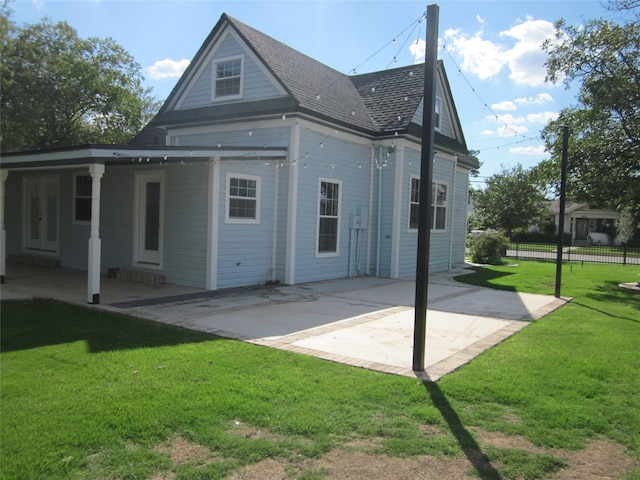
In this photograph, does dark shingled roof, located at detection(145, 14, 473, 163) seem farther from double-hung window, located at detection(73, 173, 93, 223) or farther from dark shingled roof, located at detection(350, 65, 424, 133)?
double-hung window, located at detection(73, 173, 93, 223)

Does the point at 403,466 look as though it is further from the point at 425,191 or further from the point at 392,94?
the point at 392,94

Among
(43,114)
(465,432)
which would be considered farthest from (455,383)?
(43,114)

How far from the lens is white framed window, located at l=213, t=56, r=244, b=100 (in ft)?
42.9

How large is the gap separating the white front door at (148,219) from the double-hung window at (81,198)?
2123 mm

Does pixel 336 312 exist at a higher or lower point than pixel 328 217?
lower

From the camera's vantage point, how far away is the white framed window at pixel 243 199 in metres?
10.5

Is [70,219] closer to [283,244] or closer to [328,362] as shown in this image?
[283,244]

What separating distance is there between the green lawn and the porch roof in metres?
3.04

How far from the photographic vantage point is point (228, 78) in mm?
13320

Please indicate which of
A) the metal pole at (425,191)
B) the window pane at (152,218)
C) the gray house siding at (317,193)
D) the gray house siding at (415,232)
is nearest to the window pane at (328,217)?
the gray house siding at (317,193)

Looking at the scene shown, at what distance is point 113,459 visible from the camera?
3135mm

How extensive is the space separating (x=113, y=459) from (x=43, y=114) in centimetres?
2084

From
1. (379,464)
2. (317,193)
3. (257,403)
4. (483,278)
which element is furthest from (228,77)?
(379,464)

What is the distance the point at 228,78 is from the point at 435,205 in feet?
24.6
